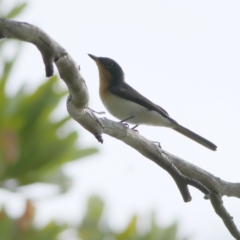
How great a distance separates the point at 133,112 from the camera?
6.96m

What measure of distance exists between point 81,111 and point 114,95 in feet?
10.9

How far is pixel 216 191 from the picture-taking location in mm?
4684

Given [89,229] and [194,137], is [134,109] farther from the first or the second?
[89,229]

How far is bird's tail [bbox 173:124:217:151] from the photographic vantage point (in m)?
6.61

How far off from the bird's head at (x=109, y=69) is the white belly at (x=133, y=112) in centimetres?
66

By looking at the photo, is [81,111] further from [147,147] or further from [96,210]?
[96,210]

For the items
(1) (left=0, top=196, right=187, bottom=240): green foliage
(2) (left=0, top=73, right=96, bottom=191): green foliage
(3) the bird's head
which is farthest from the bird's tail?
(2) (left=0, top=73, right=96, bottom=191): green foliage

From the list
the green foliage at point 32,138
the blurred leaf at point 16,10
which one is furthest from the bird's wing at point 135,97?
the blurred leaf at point 16,10

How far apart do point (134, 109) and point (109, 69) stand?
1086mm

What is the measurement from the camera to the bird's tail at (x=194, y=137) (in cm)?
661

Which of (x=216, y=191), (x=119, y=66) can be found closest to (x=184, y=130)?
(x=119, y=66)

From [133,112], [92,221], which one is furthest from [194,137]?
[92,221]

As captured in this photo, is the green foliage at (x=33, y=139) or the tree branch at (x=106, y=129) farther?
the green foliage at (x=33, y=139)

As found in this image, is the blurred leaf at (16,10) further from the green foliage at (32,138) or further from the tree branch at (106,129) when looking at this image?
the tree branch at (106,129)
